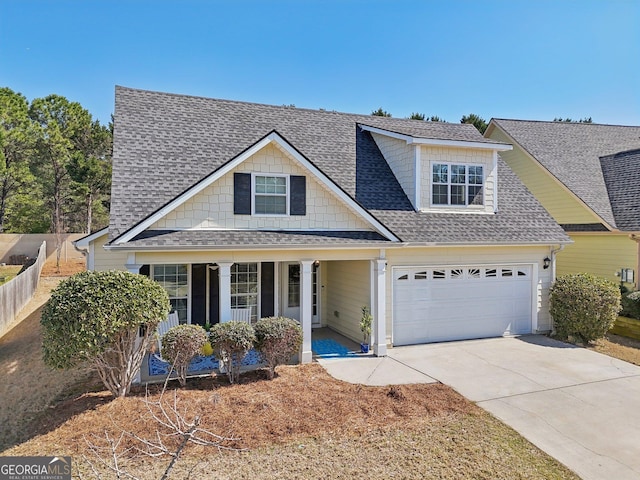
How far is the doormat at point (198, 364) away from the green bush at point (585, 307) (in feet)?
30.0

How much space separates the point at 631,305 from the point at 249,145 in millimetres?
13416

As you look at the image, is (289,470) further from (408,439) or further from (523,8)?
(523,8)

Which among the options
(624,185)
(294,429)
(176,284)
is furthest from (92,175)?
(624,185)

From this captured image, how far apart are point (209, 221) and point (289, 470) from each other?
5936 millimetres

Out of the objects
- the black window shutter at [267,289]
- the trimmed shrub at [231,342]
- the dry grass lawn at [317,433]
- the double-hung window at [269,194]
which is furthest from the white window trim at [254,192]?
the dry grass lawn at [317,433]

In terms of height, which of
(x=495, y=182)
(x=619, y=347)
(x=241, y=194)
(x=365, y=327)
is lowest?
(x=619, y=347)

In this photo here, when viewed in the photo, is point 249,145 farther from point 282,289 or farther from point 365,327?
point 365,327

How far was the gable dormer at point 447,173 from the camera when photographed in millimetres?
12766

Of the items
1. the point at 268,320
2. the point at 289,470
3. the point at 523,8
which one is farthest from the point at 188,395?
the point at 523,8

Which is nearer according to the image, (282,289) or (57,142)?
(282,289)

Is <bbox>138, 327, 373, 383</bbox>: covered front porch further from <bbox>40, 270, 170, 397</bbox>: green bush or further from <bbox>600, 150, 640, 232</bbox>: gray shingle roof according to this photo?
<bbox>600, 150, 640, 232</bbox>: gray shingle roof

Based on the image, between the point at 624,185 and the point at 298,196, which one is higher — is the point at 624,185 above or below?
above

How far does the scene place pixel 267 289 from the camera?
12609 millimetres

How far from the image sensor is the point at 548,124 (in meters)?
20.7
